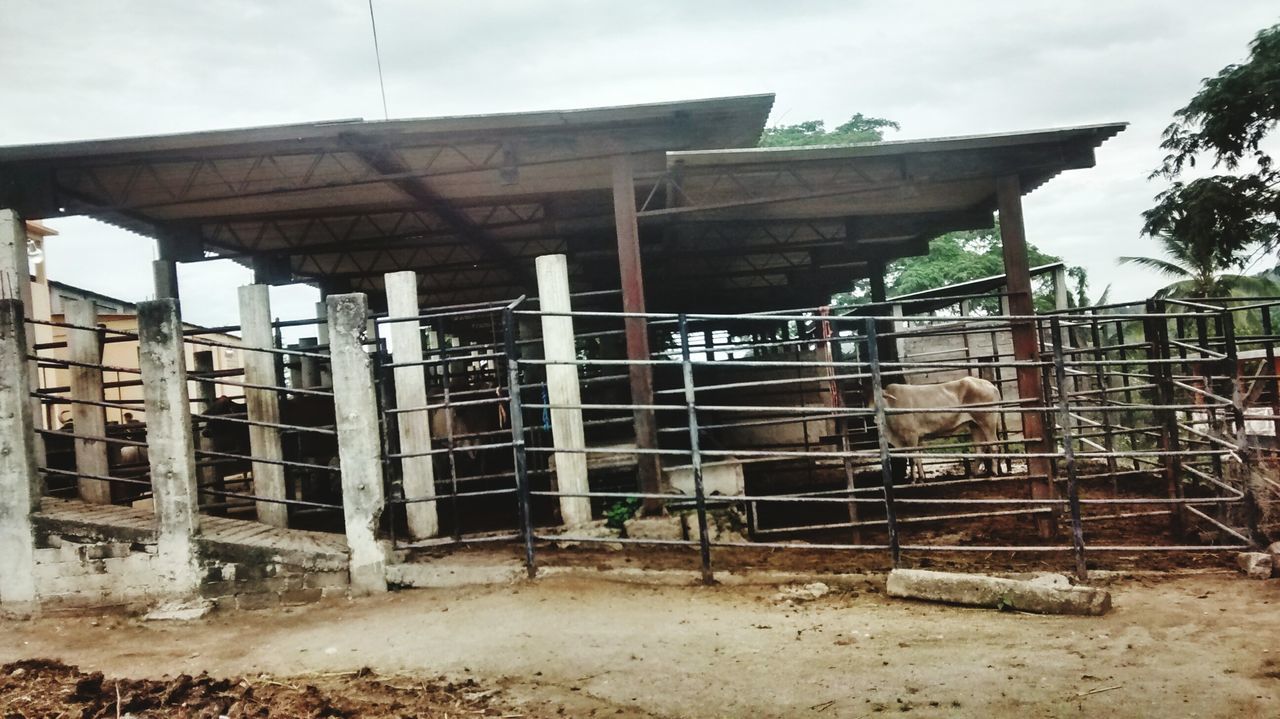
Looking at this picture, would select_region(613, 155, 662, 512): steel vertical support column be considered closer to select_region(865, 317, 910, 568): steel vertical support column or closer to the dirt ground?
the dirt ground

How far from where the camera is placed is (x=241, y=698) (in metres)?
3.83

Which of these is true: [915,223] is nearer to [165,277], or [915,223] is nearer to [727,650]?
[727,650]

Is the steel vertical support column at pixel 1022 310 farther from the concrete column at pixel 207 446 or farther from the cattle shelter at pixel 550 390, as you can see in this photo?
the concrete column at pixel 207 446

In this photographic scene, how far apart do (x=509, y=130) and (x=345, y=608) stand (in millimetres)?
4871

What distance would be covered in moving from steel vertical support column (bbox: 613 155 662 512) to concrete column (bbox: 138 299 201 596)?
144 inches

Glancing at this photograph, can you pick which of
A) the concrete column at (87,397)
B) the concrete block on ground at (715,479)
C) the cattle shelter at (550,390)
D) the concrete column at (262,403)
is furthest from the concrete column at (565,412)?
the concrete column at (87,397)

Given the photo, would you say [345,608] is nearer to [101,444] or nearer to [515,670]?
[515,670]

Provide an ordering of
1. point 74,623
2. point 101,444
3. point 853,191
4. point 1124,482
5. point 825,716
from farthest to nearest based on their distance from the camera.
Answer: point 1124,482, point 853,191, point 101,444, point 74,623, point 825,716

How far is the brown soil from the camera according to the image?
145 inches

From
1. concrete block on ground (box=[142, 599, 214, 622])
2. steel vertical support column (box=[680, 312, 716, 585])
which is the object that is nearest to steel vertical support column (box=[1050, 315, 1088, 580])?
steel vertical support column (box=[680, 312, 716, 585])

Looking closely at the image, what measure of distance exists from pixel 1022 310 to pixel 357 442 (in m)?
6.73

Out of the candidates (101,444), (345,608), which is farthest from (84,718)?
(101,444)

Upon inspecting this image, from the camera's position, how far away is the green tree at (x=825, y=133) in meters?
25.9

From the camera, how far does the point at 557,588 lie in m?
5.56
